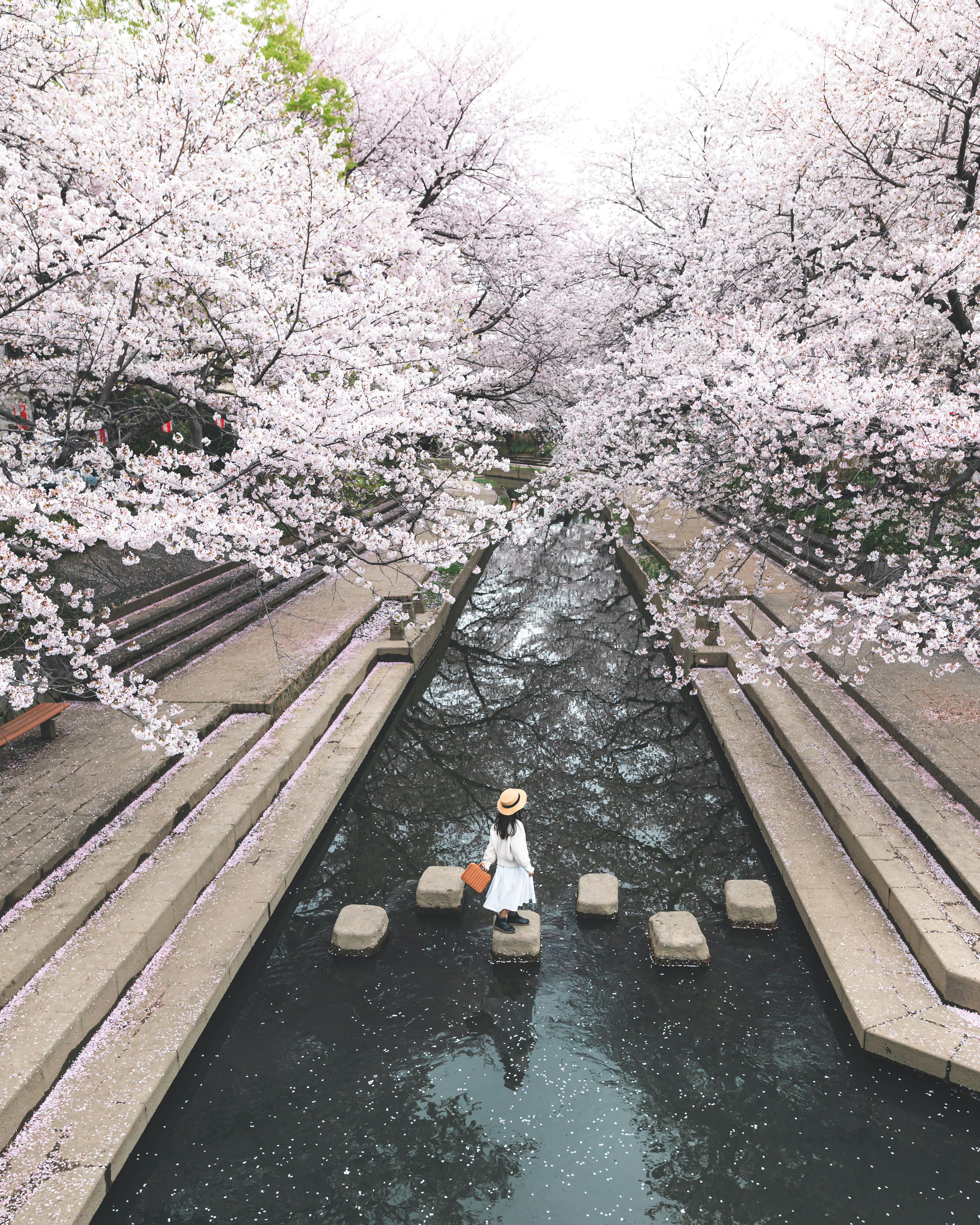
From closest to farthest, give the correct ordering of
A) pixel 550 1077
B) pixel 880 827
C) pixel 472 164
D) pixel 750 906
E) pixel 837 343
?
pixel 550 1077
pixel 750 906
pixel 880 827
pixel 837 343
pixel 472 164

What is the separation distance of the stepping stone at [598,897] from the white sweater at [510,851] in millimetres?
896

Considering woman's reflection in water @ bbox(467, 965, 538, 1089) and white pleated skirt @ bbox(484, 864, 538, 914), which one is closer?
woman's reflection in water @ bbox(467, 965, 538, 1089)

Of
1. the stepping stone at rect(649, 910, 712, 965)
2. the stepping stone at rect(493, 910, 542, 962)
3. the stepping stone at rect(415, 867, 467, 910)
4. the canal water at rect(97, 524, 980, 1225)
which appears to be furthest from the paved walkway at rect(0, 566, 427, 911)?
the stepping stone at rect(649, 910, 712, 965)

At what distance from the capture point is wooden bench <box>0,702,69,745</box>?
7.42 meters

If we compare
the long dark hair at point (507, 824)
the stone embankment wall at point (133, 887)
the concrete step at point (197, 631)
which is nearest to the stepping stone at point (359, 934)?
the stone embankment wall at point (133, 887)

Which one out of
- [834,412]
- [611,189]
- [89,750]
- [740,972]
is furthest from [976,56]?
[89,750]

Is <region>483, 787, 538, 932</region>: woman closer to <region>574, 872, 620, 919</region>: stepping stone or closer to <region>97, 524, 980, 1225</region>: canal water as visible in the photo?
<region>97, 524, 980, 1225</region>: canal water

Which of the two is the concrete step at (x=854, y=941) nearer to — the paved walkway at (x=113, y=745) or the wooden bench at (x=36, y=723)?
the paved walkway at (x=113, y=745)

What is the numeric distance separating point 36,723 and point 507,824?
5032 millimetres

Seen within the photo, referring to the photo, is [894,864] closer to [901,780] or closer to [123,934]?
[901,780]

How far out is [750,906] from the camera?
6844 millimetres

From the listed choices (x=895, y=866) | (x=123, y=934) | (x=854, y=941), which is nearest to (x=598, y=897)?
(x=854, y=941)

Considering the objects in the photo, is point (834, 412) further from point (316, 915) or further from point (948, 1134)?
point (316, 915)

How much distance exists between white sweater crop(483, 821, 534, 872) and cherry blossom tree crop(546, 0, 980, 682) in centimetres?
397
